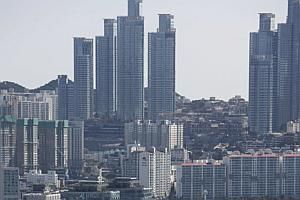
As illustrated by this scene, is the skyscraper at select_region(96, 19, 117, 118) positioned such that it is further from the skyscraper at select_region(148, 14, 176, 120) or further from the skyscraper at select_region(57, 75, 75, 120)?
the skyscraper at select_region(148, 14, 176, 120)

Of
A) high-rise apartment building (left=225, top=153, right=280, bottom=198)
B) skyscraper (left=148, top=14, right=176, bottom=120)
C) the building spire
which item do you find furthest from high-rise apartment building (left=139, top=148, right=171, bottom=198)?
the building spire

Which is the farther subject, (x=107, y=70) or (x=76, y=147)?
(x=107, y=70)

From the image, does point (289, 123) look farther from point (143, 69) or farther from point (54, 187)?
point (54, 187)

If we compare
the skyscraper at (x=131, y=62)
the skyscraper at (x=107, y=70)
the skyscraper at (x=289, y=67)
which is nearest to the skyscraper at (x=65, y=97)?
the skyscraper at (x=107, y=70)

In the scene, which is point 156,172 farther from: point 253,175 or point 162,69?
point 162,69

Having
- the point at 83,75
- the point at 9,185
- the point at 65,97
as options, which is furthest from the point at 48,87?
the point at 9,185
